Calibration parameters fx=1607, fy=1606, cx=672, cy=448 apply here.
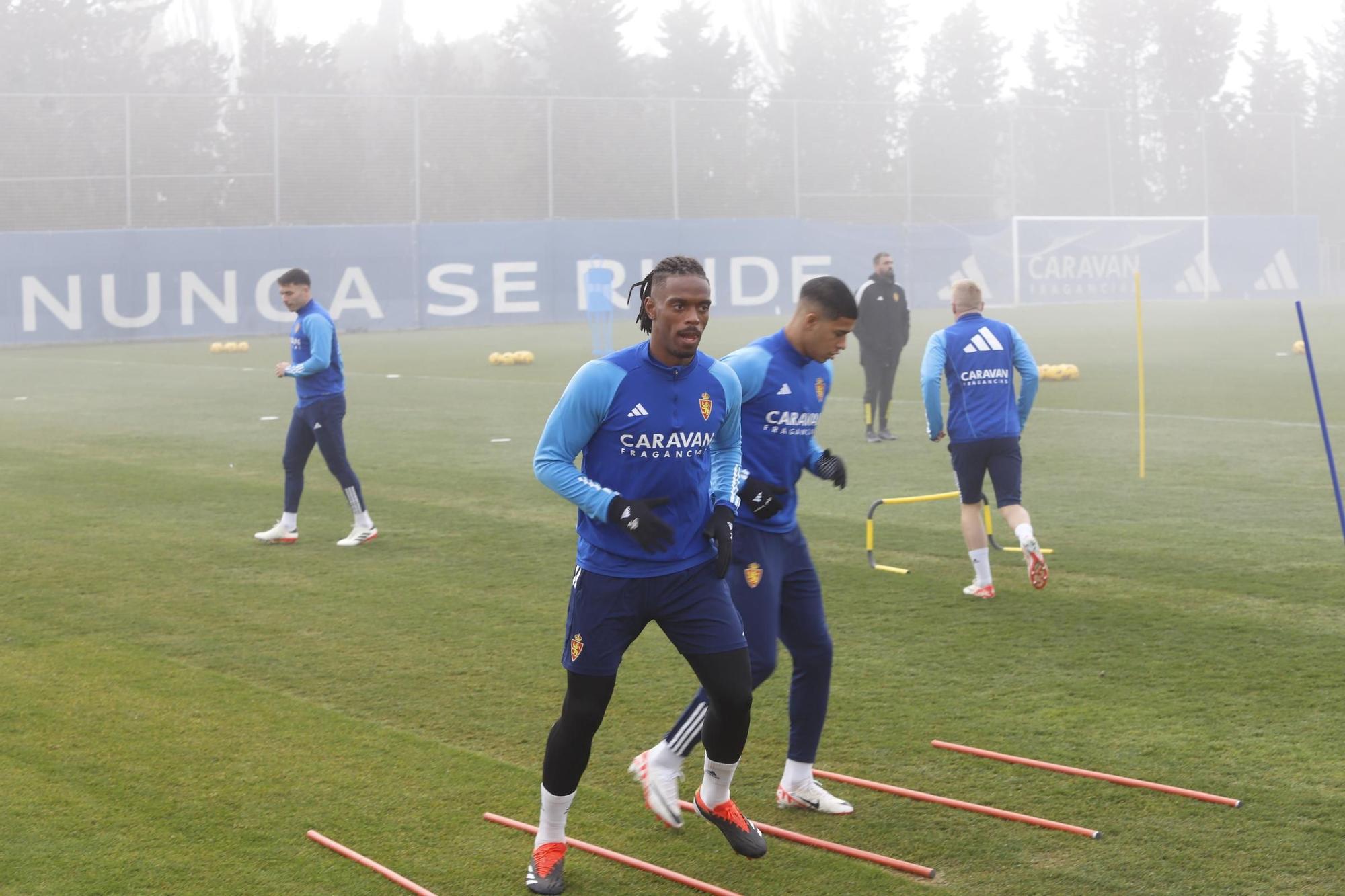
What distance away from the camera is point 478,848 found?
559 cm

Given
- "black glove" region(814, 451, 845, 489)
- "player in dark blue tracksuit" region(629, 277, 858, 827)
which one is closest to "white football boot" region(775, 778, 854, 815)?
"player in dark blue tracksuit" region(629, 277, 858, 827)

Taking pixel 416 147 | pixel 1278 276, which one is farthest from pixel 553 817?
pixel 1278 276

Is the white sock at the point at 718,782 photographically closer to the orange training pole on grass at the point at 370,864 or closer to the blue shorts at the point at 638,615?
the blue shorts at the point at 638,615

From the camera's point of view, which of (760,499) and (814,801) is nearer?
(760,499)

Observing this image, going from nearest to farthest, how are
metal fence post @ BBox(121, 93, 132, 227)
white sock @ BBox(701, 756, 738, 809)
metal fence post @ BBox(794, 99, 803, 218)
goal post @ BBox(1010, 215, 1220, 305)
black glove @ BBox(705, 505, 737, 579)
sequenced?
black glove @ BBox(705, 505, 737, 579) → white sock @ BBox(701, 756, 738, 809) → metal fence post @ BBox(121, 93, 132, 227) → goal post @ BBox(1010, 215, 1220, 305) → metal fence post @ BBox(794, 99, 803, 218)

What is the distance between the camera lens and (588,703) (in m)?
5.18

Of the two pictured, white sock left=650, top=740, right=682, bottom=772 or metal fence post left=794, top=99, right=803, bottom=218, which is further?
metal fence post left=794, top=99, right=803, bottom=218

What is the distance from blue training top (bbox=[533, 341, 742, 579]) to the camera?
5055mm

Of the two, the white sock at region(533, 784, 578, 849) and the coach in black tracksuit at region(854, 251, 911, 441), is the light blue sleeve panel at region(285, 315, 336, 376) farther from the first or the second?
the coach in black tracksuit at region(854, 251, 911, 441)

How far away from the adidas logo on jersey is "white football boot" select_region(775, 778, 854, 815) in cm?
400

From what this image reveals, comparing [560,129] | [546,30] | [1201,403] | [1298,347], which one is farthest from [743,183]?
[1201,403]

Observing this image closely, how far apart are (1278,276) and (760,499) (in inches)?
2142

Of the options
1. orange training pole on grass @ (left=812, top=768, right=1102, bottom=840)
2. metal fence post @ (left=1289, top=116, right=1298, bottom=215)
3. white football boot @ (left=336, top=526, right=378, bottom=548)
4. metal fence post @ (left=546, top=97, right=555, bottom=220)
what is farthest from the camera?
metal fence post @ (left=1289, top=116, right=1298, bottom=215)

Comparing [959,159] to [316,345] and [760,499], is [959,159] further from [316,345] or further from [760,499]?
[760,499]
